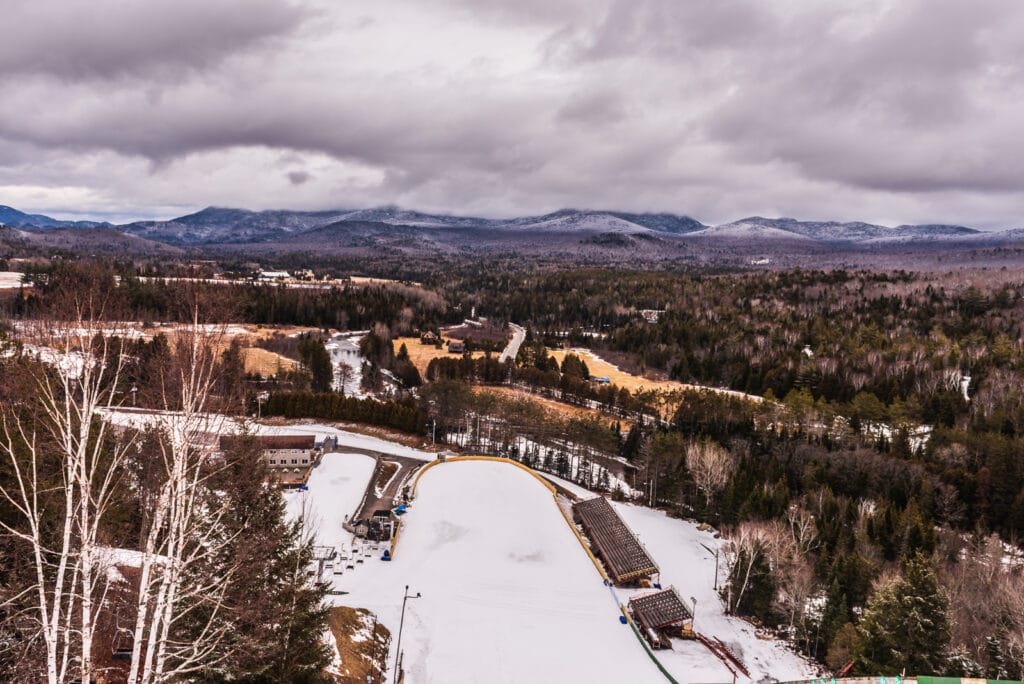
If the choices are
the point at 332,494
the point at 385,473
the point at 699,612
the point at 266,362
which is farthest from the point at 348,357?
the point at 699,612

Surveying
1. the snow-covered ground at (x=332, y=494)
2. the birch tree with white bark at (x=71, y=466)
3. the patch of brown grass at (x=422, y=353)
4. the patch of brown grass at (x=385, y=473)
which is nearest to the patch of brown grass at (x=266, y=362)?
the patch of brown grass at (x=422, y=353)

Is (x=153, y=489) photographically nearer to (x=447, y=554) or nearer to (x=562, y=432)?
(x=447, y=554)

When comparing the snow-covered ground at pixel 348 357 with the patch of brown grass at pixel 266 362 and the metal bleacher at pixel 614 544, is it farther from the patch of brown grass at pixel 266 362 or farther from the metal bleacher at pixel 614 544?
the metal bleacher at pixel 614 544

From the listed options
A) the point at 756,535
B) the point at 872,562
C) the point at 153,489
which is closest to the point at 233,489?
the point at 153,489

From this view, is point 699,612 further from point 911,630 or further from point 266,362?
point 266,362

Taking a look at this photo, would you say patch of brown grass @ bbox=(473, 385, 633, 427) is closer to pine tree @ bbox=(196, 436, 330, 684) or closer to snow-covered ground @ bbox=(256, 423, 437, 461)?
snow-covered ground @ bbox=(256, 423, 437, 461)

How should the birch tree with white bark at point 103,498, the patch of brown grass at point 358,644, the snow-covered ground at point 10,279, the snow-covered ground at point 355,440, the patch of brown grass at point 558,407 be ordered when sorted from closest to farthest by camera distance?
the birch tree with white bark at point 103,498, the patch of brown grass at point 358,644, the snow-covered ground at point 355,440, the patch of brown grass at point 558,407, the snow-covered ground at point 10,279
